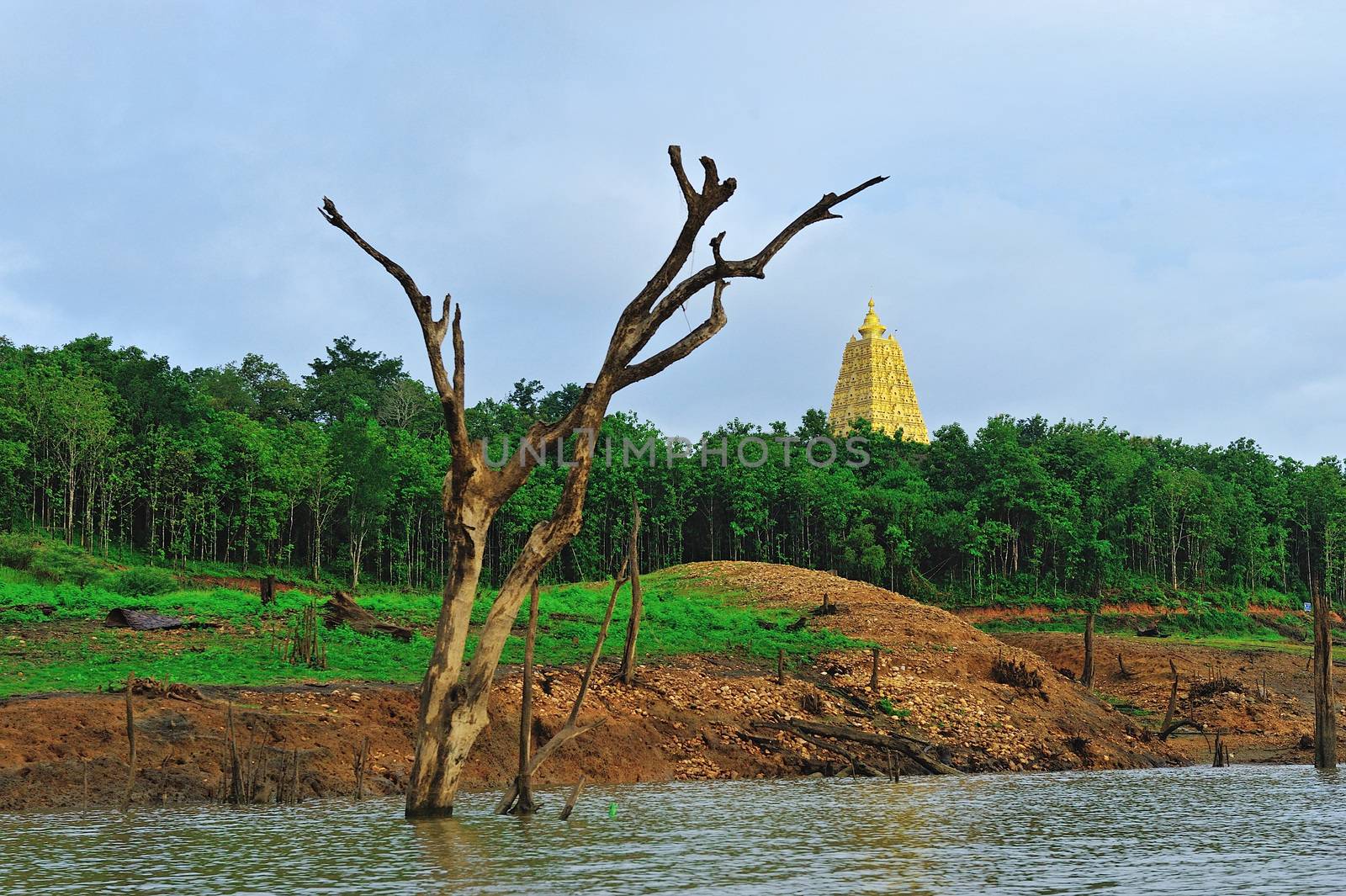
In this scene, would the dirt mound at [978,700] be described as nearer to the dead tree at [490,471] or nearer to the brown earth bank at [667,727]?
the brown earth bank at [667,727]

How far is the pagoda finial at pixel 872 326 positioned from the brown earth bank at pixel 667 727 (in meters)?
89.1

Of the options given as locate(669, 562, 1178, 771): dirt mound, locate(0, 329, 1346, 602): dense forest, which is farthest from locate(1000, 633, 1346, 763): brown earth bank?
locate(0, 329, 1346, 602): dense forest

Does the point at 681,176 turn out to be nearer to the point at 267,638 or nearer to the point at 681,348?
the point at 681,348

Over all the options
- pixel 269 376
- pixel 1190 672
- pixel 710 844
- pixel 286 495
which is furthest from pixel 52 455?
pixel 710 844

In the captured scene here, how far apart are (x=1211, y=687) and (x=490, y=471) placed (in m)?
34.8

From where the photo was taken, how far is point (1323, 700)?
2980 cm

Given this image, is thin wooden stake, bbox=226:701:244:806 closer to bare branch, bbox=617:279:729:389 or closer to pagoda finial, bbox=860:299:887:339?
bare branch, bbox=617:279:729:389

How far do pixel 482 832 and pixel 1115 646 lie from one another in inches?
1818

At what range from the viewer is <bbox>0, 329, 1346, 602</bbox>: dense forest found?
68.6 m

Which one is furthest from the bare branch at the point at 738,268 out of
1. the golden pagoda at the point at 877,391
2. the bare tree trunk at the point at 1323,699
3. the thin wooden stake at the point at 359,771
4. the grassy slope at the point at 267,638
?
the golden pagoda at the point at 877,391

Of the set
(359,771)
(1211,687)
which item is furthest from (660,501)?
(359,771)

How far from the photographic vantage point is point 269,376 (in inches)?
4247

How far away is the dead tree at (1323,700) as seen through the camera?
29.5 metres

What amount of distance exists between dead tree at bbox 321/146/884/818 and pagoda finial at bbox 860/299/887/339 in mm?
111932
